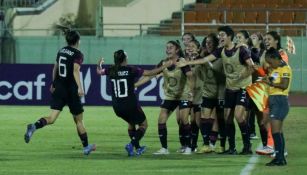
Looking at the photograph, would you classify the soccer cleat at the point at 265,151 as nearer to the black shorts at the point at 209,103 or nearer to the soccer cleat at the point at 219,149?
the soccer cleat at the point at 219,149

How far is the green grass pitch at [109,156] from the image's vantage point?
13.9 meters

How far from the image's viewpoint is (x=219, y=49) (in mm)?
16375

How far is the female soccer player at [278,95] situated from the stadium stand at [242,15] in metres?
22.1

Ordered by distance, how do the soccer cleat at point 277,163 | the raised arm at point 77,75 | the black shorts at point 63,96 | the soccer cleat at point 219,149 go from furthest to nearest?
the soccer cleat at point 219,149 → the black shorts at point 63,96 → the raised arm at point 77,75 → the soccer cleat at point 277,163

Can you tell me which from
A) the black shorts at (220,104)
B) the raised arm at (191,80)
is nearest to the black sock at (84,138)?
the raised arm at (191,80)

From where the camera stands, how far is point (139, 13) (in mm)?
40469

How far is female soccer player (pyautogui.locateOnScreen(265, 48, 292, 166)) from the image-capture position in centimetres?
1421

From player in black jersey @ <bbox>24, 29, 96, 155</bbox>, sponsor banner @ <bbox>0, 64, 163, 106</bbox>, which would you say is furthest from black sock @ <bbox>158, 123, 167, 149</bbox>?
sponsor banner @ <bbox>0, 64, 163, 106</bbox>

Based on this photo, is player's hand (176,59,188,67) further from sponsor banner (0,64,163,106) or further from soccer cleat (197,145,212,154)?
sponsor banner (0,64,163,106)

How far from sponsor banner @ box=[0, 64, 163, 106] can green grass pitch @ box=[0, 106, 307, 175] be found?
6.29 m

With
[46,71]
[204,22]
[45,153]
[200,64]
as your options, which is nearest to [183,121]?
[200,64]

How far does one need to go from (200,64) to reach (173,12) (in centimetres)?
2408

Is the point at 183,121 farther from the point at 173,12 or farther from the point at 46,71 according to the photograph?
the point at 173,12

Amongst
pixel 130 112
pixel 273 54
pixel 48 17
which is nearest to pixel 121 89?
pixel 130 112
